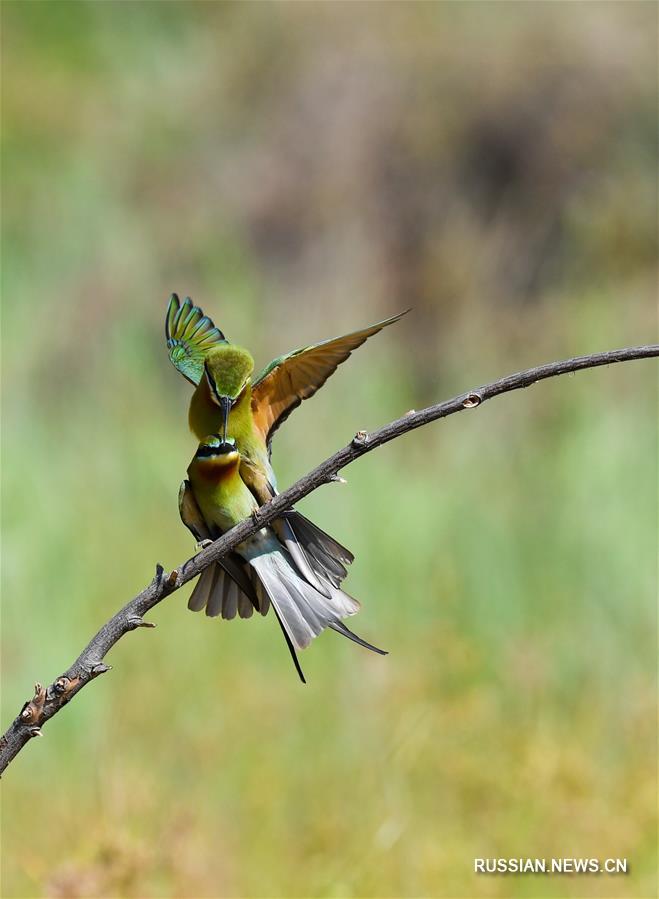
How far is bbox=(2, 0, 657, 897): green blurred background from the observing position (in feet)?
8.61

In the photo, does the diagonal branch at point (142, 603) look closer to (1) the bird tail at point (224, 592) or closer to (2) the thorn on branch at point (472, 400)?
(2) the thorn on branch at point (472, 400)

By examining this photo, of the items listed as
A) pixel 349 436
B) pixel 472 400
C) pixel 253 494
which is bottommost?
pixel 472 400

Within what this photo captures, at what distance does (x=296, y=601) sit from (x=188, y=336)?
33 centimetres

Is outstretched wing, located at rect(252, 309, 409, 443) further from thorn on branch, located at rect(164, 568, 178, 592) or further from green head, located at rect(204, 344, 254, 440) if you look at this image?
thorn on branch, located at rect(164, 568, 178, 592)

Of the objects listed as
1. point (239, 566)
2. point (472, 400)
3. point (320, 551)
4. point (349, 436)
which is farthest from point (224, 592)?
point (349, 436)

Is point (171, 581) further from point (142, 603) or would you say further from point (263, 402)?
point (263, 402)

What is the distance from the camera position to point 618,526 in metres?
3.56

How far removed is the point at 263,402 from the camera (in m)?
1.21

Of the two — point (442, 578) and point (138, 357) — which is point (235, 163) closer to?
point (138, 357)

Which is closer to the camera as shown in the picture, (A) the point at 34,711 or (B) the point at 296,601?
(A) the point at 34,711

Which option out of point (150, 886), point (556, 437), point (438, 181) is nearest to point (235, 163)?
point (438, 181)

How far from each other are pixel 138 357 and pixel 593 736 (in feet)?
8.90

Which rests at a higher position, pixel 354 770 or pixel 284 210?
pixel 284 210

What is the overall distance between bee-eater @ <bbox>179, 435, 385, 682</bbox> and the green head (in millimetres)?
52
